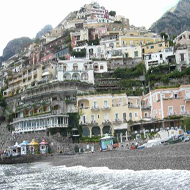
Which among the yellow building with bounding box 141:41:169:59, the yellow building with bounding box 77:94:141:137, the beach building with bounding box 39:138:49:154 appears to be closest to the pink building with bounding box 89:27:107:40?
the yellow building with bounding box 141:41:169:59

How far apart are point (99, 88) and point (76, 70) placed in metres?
6.97

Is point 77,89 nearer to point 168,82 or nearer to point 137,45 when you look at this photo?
point 168,82

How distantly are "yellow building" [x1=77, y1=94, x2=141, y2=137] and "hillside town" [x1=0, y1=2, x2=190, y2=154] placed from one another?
181 mm

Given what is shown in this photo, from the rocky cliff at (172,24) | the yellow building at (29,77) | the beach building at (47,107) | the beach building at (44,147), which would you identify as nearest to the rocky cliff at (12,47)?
the yellow building at (29,77)

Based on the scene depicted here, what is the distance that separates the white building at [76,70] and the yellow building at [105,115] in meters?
11.1

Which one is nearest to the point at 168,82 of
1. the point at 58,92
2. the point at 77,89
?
the point at 77,89

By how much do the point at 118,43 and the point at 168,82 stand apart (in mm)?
25885

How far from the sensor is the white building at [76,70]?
2629 inches

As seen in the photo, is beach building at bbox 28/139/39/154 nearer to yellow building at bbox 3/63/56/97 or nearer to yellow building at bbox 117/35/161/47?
yellow building at bbox 3/63/56/97

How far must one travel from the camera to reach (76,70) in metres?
68.5

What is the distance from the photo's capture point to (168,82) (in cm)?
6269

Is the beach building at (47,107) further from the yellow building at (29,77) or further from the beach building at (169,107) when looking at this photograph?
the beach building at (169,107)

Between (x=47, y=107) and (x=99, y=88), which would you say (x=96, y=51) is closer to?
(x=99, y=88)

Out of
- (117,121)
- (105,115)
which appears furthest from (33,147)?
(117,121)
